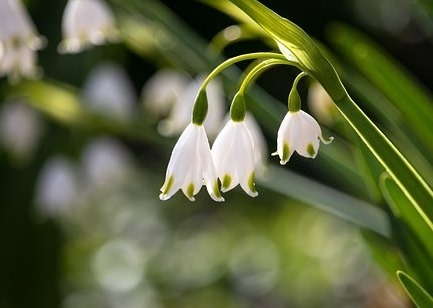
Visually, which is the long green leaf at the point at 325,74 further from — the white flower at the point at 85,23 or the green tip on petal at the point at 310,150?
the white flower at the point at 85,23

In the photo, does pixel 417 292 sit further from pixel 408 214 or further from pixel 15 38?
pixel 15 38

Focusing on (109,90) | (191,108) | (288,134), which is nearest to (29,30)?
(191,108)

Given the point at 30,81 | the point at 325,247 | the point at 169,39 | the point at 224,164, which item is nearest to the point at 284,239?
the point at 325,247

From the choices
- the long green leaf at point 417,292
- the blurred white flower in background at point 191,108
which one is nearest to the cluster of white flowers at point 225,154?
the long green leaf at point 417,292

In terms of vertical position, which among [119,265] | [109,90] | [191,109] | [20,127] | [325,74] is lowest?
[119,265]

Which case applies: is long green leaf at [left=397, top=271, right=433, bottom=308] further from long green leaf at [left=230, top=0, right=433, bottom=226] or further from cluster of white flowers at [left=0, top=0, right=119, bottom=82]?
cluster of white flowers at [left=0, top=0, right=119, bottom=82]

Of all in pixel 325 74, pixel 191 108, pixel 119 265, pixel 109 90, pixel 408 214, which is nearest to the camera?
pixel 325 74

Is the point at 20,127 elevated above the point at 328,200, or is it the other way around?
the point at 328,200

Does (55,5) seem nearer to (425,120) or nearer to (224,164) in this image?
(425,120)
